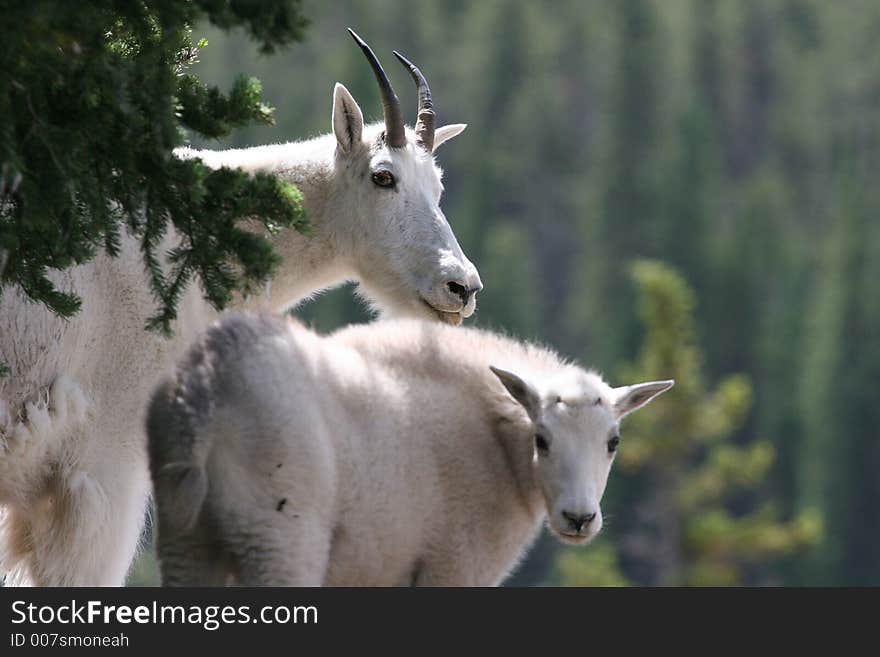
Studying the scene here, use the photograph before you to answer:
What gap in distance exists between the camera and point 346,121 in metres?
8.09

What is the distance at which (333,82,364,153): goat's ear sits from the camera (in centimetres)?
804

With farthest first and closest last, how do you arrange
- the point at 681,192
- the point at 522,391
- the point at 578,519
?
the point at 681,192 < the point at 522,391 < the point at 578,519

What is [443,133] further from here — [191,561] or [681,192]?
[681,192]

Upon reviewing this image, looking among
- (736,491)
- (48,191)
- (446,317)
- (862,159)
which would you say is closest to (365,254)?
(446,317)

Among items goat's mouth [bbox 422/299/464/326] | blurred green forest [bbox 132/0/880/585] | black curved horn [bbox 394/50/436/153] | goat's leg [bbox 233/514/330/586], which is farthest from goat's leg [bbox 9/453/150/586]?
blurred green forest [bbox 132/0/880/585]

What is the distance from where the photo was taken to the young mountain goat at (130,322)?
24.1 ft

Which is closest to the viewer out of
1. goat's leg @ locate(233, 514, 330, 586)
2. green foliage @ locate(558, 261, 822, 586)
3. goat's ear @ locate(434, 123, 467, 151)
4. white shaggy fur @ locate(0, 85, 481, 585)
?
goat's leg @ locate(233, 514, 330, 586)

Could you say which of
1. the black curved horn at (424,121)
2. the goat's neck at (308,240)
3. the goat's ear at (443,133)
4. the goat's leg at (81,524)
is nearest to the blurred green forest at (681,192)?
the goat's ear at (443,133)

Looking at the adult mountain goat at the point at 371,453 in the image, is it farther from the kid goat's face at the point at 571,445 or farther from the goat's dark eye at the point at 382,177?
the goat's dark eye at the point at 382,177

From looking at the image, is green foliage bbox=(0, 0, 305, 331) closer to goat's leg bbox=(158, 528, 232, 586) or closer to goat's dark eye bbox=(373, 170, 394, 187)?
goat's leg bbox=(158, 528, 232, 586)

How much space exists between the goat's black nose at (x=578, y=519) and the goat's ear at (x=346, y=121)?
2.69 meters

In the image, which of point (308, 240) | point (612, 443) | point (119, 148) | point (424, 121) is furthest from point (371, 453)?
point (424, 121)

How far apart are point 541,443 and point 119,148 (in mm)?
1766

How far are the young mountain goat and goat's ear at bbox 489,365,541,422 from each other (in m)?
1.47
